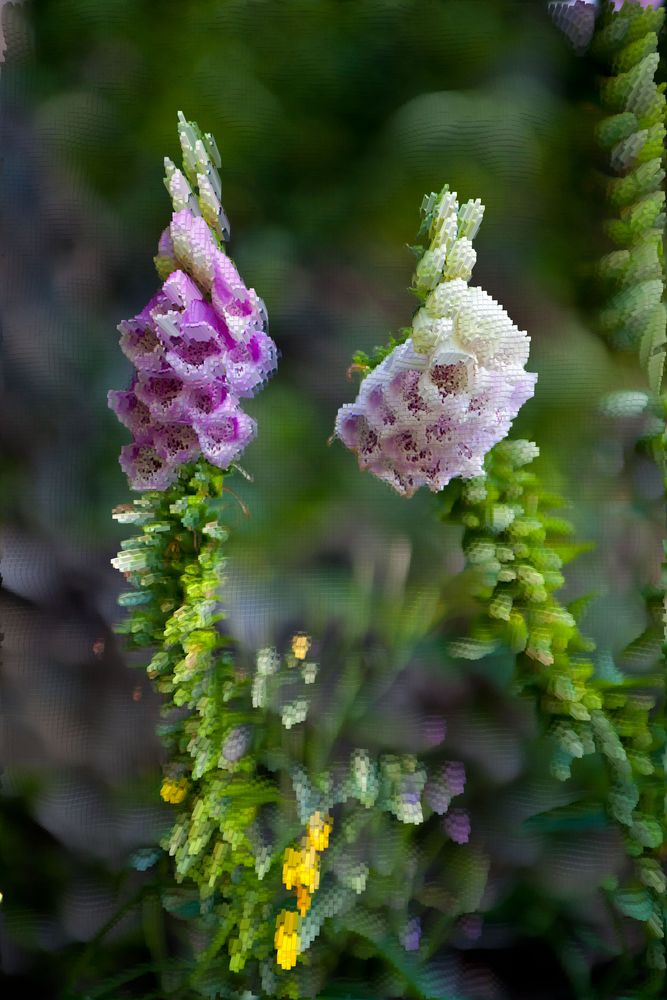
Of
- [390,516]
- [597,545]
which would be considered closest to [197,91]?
[390,516]

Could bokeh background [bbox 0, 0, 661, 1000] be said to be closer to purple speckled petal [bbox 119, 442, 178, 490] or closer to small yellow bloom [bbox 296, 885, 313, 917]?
purple speckled petal [bbox 119, 442, 178, 490]

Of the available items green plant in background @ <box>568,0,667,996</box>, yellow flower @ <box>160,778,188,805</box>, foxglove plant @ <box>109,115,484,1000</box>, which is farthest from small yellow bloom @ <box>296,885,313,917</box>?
green plant in background @ <box>568,0,667,996</box>

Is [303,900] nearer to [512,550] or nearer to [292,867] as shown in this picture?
[292,867]

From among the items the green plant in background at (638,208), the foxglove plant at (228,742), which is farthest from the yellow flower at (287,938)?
the green plant in background at (638,208)

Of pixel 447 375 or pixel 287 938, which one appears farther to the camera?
pixel 287 938

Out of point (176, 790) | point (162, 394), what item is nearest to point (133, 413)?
point (162, 394)
